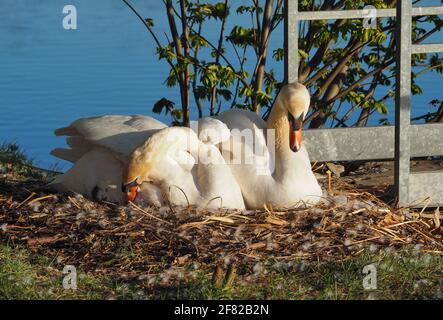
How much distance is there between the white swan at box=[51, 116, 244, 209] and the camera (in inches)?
283

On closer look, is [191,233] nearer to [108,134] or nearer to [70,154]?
[108,134]

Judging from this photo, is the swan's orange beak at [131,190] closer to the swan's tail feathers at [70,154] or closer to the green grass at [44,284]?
the green grass at [44,284]

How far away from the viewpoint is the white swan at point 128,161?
7.20 m

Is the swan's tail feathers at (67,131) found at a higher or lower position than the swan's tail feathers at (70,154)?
higher

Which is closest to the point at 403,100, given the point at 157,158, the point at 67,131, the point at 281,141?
the point at 281,141

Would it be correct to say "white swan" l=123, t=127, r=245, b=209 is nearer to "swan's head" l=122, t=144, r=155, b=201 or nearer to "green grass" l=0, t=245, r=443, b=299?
"swan's head" l=122, t=144, r=155, b=201

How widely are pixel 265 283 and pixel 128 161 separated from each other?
4.90 ft

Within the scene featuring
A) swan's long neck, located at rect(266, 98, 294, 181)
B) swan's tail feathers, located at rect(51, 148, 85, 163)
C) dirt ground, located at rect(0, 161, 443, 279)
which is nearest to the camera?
dirt ground, located at rect(0, 161, 443, 279)

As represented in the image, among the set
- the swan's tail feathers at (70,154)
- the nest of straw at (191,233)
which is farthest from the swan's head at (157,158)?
the swan's tail feathers at (70,154)

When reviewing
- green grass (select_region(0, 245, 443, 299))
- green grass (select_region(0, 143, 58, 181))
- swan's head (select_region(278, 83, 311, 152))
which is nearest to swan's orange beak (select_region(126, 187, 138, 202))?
green grass (select_region(0, 245, 443, 299))

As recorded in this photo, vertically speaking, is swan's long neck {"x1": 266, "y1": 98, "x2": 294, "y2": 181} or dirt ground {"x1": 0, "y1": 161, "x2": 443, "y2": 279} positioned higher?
swan's long neck {"x1": 266, "y1": 98, "x2": 294, "y2": 181}

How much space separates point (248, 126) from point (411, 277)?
6.63ft

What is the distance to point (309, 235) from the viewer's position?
266 inches

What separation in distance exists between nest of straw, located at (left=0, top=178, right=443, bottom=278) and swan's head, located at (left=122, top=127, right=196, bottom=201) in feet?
0.66
